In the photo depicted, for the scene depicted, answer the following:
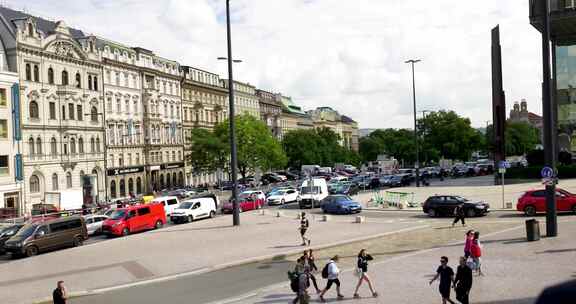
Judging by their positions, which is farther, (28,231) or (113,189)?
(113,189)

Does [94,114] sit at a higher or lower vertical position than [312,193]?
higher

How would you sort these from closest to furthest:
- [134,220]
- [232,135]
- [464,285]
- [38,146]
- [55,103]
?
1. [464,285]
2. [232,135]
3. [134,220]
4. [38,146]
5. [55,103]

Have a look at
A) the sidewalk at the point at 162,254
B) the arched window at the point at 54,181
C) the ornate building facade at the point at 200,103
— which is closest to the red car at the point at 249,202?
the sidewalk at the point at 162,254

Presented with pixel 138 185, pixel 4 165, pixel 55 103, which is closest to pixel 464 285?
pixel 4 165

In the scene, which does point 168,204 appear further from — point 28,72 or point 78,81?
point 78,81

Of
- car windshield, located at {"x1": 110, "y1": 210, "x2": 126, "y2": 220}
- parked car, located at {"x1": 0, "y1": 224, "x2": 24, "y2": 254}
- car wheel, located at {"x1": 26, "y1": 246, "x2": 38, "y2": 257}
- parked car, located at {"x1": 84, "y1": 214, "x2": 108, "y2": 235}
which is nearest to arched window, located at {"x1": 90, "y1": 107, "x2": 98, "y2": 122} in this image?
parked car, located at {"x1": 84, "y1": 214, "x2": 108, "y2": 235}

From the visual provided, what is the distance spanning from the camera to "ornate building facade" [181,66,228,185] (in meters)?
97.6

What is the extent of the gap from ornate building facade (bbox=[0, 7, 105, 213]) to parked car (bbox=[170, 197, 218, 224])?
21.5m

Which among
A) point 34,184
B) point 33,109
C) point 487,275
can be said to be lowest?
point 487,275

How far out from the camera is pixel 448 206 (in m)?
34.8

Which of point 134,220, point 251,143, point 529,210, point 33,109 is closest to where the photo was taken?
point 529,210

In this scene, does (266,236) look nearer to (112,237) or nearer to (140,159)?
(112,237)

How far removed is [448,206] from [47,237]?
2174 cm

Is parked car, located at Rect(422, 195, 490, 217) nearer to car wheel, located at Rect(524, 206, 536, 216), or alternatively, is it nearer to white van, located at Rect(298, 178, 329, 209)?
car wheel, located at Rect(524, 206, 536, 216)
